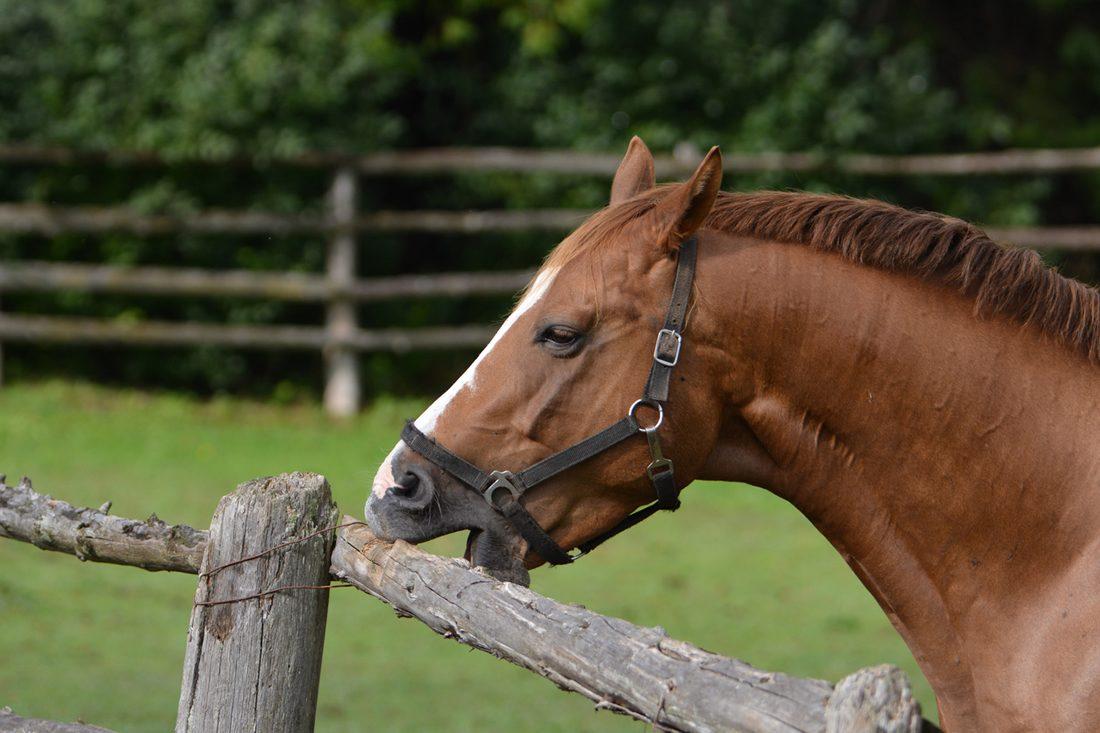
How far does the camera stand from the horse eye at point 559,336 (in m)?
2.81

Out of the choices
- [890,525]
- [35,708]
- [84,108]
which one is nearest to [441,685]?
[35,708]

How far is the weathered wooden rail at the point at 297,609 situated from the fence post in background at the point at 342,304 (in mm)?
8706

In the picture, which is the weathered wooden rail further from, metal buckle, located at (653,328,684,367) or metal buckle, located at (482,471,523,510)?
metal buckle, located at (653,328,684,367)

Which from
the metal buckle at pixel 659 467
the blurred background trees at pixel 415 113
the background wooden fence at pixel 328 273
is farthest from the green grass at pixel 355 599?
the blurred background trees at pixel 415 113

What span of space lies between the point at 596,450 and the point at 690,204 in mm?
589

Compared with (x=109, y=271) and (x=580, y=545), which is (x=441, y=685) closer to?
(x=580, y=545)

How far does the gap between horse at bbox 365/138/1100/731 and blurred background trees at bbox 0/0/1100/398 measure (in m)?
9.38

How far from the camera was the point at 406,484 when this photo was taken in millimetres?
2807

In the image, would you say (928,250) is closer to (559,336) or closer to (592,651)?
(559,336)

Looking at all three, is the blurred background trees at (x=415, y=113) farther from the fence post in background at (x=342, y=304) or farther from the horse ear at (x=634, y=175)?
the horse ear at (x=634, y=175)

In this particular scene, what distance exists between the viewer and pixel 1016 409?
2709 millimetres

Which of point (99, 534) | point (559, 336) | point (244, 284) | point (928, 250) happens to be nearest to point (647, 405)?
point (559, 336)

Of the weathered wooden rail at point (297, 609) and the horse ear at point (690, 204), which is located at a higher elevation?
the horse ear at point (690, 204)

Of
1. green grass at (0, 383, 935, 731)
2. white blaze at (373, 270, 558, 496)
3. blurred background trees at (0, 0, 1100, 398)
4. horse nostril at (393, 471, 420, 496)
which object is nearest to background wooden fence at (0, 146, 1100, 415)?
blurred background trees at (0, 0, 1100, 398)
